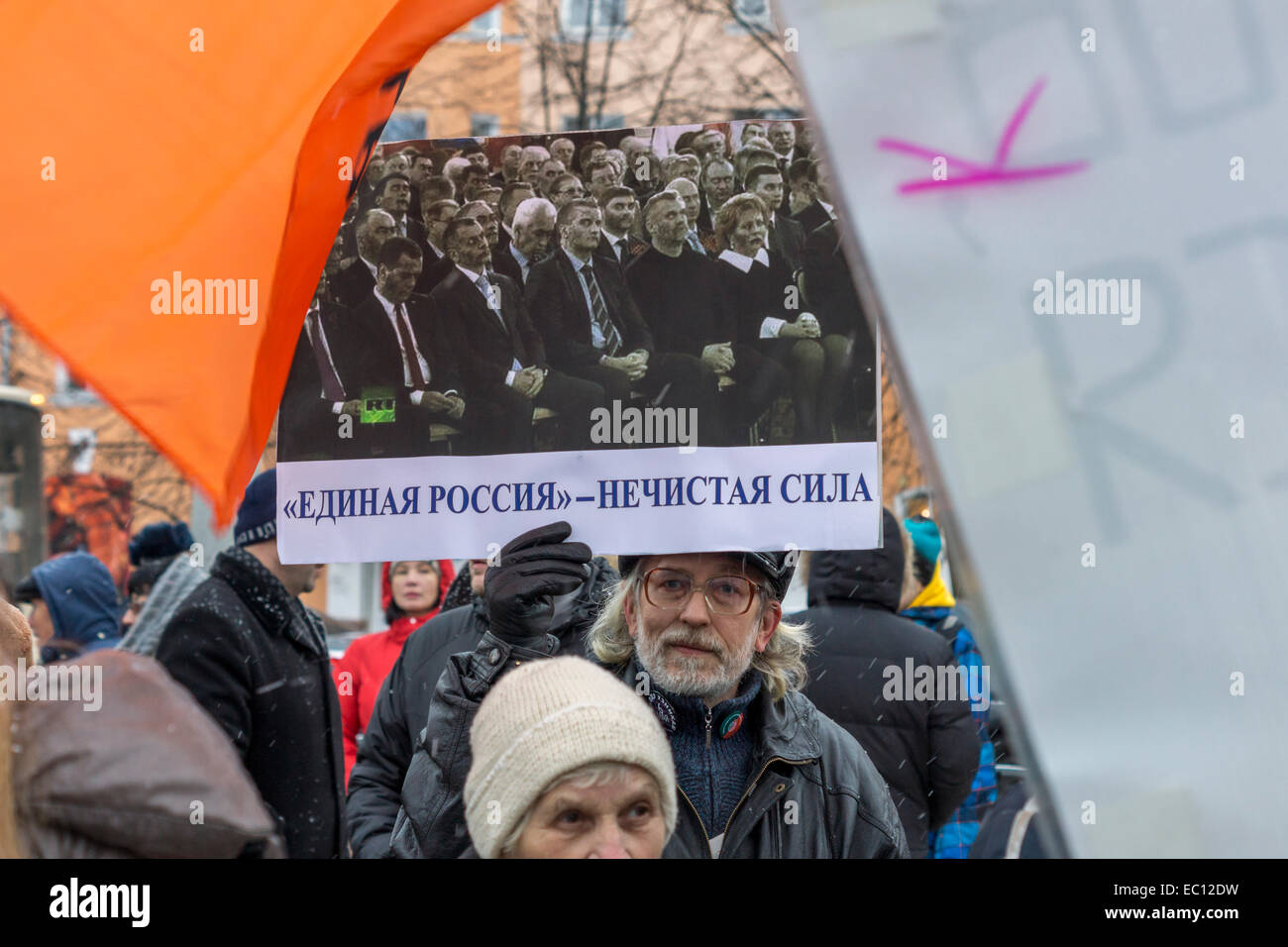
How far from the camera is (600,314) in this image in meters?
2.66

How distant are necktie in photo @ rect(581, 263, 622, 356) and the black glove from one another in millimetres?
447

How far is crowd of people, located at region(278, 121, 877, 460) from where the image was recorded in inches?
103

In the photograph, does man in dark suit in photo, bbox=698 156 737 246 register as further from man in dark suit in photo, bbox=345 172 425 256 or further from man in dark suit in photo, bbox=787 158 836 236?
man in dark suit in photo, bbox=345 172 425 256

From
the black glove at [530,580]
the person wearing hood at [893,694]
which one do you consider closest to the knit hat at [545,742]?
the black glove at [530,580]

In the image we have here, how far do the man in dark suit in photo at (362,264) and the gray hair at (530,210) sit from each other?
0.27 m

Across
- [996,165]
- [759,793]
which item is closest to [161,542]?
[759,793]

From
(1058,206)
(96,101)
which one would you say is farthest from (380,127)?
(1058,206)

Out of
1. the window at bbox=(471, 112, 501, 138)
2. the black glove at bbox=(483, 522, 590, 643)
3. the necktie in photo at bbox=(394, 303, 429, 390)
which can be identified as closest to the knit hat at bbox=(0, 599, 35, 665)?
the black glove at bbox=(483, 522, 590, 643)

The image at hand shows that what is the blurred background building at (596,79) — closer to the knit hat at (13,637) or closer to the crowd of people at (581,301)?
the crowd of people at (581,301)

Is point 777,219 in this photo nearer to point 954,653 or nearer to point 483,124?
point 954,653

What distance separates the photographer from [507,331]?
2.67m
